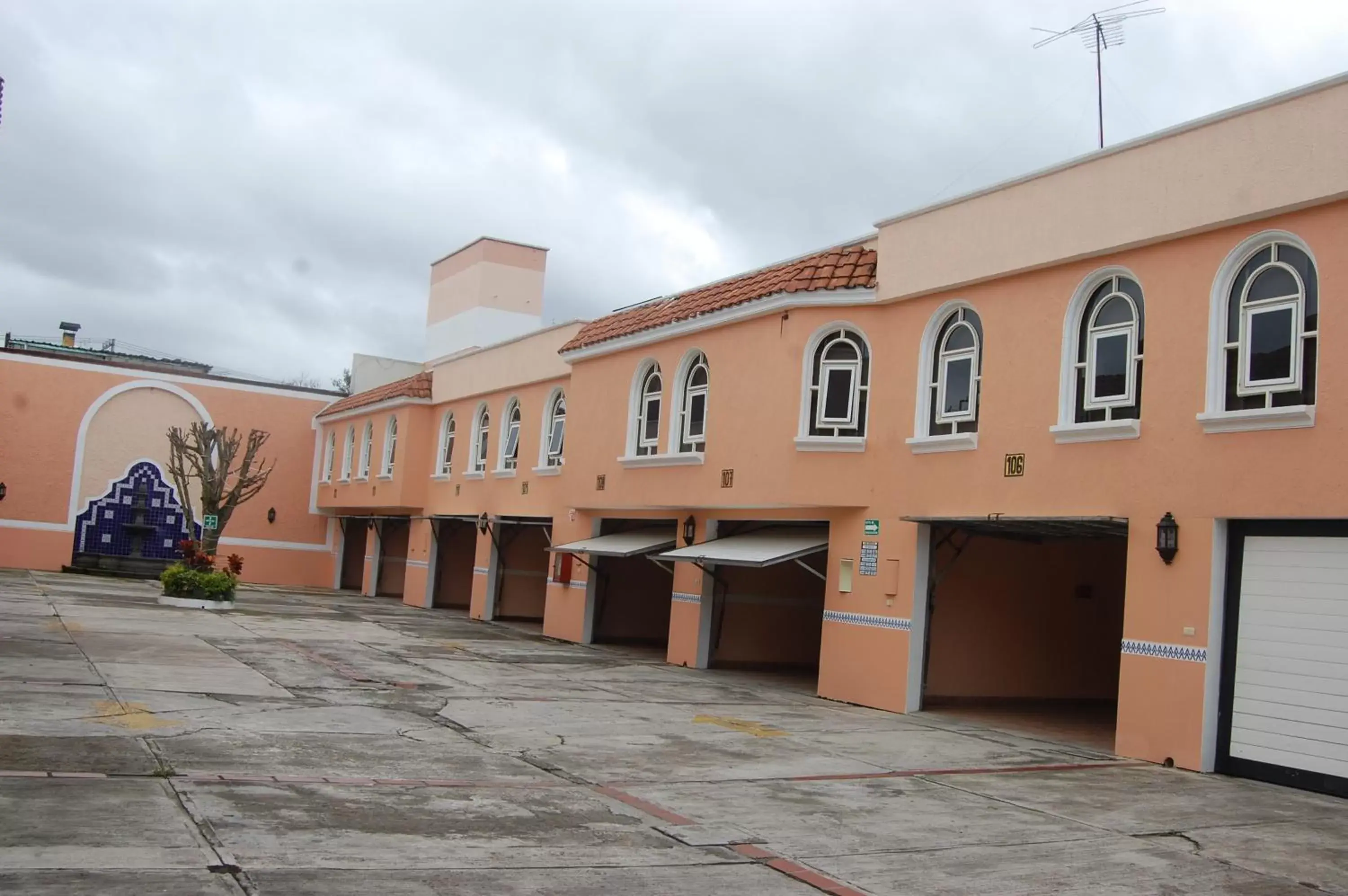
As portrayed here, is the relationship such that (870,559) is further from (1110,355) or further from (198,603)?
(198,603)

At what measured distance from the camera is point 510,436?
89.4 ft

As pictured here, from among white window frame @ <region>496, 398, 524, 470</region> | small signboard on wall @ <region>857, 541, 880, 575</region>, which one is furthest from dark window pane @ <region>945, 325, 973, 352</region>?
white window frame @ <region>496, 398, 524, 470</region>

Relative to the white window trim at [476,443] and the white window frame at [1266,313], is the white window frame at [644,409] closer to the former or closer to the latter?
the white window trim at [476,443]

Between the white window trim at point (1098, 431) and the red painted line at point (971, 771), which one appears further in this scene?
the white window trim at point (1098, 431)

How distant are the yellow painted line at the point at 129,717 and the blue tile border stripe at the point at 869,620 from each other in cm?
848

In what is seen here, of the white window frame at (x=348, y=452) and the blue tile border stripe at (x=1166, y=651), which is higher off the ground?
the white window frame at (x=348, y=452)

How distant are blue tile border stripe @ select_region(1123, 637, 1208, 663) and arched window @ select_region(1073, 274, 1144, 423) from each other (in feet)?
7.57

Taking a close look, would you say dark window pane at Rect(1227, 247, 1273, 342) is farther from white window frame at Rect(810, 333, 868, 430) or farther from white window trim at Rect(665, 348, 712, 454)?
white window trim at Rect(665, 348, 712, 454)

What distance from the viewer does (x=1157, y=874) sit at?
297 inches

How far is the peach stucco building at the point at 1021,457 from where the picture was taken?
36.8 ft

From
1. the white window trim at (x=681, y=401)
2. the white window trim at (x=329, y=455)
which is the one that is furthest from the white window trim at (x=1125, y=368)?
the white window trim at (x=329, y=455)

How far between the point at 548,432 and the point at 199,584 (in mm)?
7592

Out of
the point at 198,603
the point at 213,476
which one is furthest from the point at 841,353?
the point at 213,476

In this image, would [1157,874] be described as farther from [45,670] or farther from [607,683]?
[45,670]
